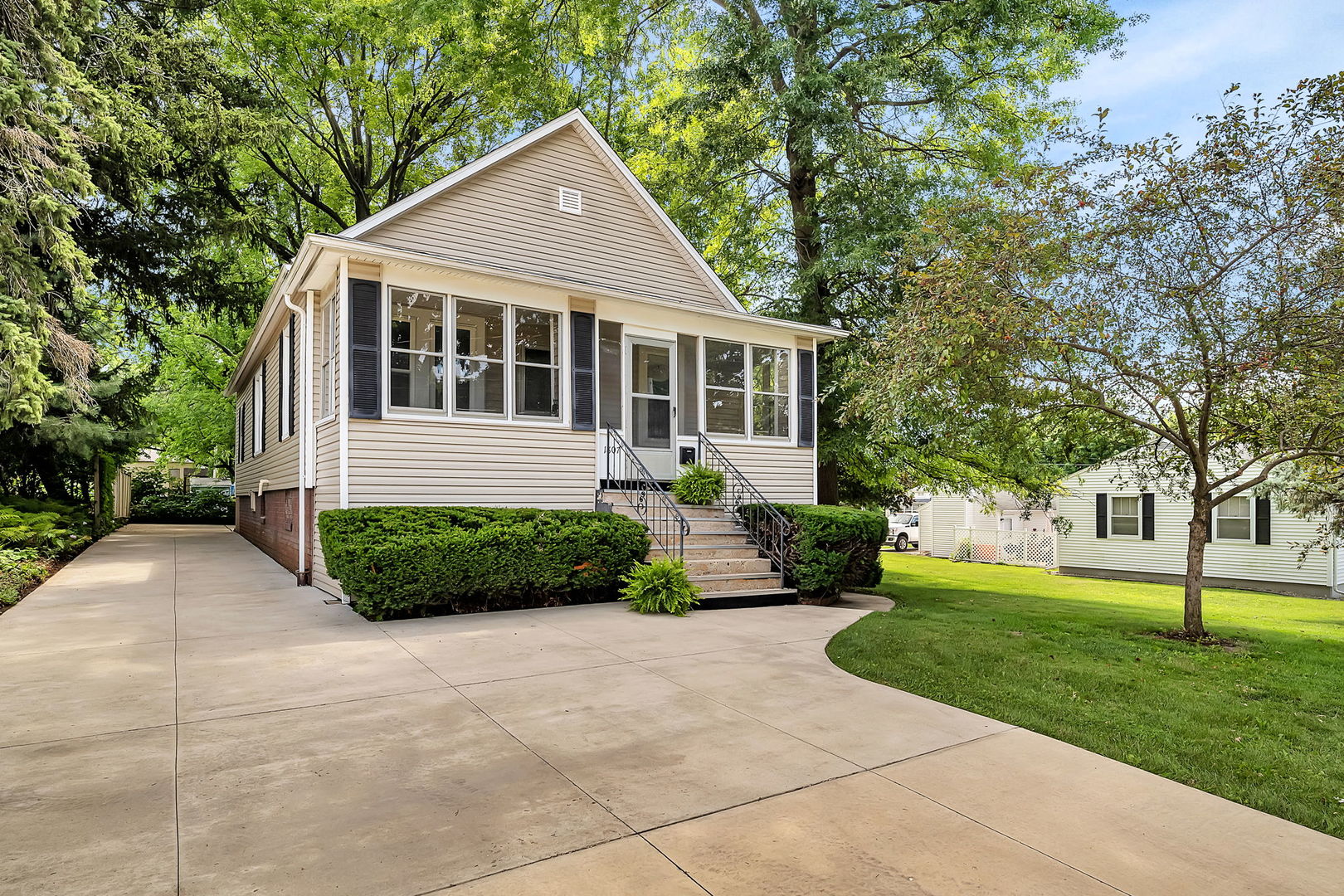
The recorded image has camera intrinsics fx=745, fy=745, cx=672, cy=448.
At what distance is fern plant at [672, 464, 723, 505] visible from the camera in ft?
34.9

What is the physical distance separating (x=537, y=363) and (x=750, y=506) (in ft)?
11.9

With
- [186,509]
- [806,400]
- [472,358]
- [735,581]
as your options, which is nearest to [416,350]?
[472,358]

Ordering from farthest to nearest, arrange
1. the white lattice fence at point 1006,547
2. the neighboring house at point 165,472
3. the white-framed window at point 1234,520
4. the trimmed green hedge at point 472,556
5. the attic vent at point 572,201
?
the white lattice fence at point 1006,547 → the neighboring house at point 165,472 → the white-framed window at point 1234,520 → the attic vent at point 572,201 → the trimmed green hedge at point 472,556

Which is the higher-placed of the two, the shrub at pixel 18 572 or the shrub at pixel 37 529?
the shrub at pixel 37 529

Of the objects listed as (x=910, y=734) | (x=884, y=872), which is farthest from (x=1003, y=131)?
(x=884, y=872)

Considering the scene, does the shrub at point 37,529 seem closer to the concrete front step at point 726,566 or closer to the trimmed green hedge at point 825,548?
the concrete front step at point 726,566

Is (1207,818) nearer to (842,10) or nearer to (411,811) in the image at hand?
(411,811)

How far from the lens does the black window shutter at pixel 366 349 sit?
8289 millimetres

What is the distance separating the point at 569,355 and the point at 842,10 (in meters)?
9.62

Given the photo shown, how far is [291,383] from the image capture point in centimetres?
1127

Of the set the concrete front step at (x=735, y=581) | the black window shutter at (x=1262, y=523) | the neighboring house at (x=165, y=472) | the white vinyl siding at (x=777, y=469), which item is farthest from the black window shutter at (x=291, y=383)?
the black window shutter at (x=1262, y=523)

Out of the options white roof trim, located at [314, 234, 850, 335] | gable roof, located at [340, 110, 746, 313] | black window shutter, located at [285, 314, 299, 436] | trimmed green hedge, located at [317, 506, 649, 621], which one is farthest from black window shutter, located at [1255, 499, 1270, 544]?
black window shutter, located at [285, 314, 299, 436]

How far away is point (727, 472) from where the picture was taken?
11.6m

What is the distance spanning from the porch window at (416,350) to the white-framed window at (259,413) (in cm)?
737
